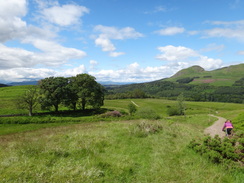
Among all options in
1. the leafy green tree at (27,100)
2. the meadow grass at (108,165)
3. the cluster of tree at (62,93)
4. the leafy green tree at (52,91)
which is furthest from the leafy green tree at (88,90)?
the meadow grass at (108,165)

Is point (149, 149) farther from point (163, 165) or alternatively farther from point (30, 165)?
point (30, 165)

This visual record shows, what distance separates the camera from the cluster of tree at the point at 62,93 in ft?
127

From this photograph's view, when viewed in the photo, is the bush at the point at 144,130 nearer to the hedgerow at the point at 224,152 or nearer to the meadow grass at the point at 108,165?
the meadow grass at the point at 108,165

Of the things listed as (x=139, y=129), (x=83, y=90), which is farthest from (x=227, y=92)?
(x=139, y=129)

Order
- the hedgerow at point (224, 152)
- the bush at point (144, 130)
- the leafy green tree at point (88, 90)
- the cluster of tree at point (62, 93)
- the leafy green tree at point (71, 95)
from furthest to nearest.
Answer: the leafy green tree at point (88, 90)
the leafy green tree at point (71, 95)
the cluster of tree at point (62, 93)
the bush at point (144, 130)
the hedgerow at point (224, 152)

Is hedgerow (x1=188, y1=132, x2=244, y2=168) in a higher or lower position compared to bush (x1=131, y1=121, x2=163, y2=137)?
higher

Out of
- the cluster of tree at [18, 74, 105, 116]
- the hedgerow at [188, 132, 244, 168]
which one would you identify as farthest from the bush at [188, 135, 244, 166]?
the cluster of tree at [18, 74, 105, 116]

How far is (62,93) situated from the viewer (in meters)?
42.1

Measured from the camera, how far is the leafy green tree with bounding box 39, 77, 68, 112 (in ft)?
129

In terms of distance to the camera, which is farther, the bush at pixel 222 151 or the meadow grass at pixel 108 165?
the bush at pixel 222 151

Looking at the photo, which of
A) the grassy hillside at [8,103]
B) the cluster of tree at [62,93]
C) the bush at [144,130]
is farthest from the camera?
the grassy hillside at [8,103]

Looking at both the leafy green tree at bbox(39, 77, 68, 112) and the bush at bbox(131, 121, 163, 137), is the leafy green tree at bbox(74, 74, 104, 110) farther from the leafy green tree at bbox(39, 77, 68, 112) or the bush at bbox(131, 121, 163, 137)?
the bush at bbox(131, 121, 163, 137)

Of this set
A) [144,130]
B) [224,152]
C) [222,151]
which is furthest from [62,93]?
[224,152]

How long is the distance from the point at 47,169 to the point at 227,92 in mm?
243638
